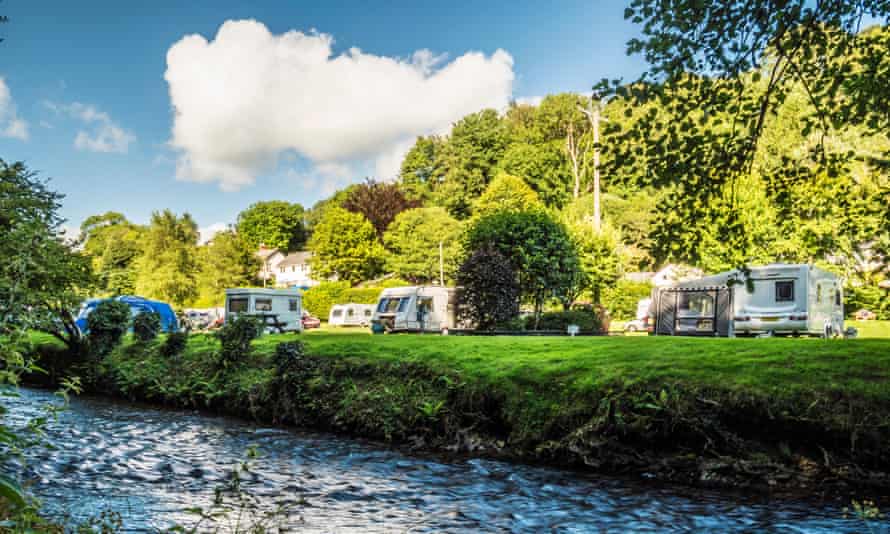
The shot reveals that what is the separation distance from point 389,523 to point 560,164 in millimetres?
66150

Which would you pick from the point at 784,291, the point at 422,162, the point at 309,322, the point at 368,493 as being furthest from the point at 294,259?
the point at 368,493

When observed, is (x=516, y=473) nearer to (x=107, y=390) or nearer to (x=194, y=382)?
(x=194, y=382)

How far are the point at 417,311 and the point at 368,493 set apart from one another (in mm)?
23797

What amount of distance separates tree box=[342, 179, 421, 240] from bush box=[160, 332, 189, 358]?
2045 inches

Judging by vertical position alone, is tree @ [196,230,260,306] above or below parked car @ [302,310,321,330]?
above

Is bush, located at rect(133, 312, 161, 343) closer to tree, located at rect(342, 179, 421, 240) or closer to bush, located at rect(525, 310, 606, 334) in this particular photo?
bush, located at rect(525, 310, 606, 334)

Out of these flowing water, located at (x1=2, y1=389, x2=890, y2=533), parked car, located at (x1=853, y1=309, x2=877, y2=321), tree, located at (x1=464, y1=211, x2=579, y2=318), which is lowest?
flowing water, located at (x1=2, y1=389, x2=890, y2=533)

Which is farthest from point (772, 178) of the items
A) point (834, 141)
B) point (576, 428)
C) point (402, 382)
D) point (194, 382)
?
point (834, 141)

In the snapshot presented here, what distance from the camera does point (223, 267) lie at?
6094 centimetres

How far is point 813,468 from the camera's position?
7613mm

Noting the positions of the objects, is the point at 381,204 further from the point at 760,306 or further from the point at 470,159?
the point at 760,306

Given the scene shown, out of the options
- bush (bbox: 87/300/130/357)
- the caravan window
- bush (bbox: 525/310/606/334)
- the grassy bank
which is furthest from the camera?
the caravan window

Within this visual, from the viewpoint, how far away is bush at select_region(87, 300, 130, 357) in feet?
61.7

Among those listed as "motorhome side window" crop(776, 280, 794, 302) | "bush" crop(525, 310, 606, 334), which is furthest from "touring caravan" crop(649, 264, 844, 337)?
"bush" crop(525, 310, 606, 334)
